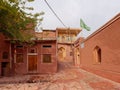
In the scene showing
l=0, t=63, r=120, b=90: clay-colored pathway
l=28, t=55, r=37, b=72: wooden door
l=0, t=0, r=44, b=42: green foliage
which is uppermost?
l=0, t=0, r=44, b=42: green foliage

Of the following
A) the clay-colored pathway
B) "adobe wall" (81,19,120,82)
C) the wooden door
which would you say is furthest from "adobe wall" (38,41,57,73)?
"adobe wall" (81,19,120,82)

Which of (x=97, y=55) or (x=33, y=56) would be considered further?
(x=33, y=56)

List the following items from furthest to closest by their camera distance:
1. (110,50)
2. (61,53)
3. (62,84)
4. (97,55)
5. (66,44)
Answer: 1. (66,44)
2. (61,53)
3. (97,55)
4. (110,50)
5. (62,84)

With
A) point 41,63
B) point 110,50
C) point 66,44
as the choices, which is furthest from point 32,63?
point 66,44

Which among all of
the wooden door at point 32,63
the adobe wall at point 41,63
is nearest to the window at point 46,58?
the adobe wall at point 41,63

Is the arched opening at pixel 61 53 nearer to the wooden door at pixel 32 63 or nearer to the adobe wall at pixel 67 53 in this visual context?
the adobe wall at pixel 67 53

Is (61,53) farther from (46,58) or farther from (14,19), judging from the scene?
(14,19)

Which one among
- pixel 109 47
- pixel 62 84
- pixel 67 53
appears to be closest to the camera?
pixel 62 84

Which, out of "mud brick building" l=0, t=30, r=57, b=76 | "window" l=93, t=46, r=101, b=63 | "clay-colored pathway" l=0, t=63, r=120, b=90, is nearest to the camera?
"clay-colored pathway" l=0, t=63, r=120, b=90

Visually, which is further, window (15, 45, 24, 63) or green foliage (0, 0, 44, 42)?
window (15, 45, 24, 63)

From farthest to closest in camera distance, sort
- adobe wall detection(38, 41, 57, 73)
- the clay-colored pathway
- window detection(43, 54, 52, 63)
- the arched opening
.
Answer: the arched opening < window detection(43, 54, 52, 63) < adobe wall detection(38, 41, 57, 73) < the clay-colored pathway

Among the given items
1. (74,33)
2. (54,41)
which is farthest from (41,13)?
(74,33)

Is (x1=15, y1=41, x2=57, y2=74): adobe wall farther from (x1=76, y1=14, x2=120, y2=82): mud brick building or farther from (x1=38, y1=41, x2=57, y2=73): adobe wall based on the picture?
(x1=76, y1=14, x2=120, y2=82): mud brick building

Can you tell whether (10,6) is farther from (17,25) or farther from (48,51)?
(48,51)
